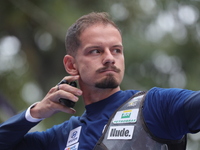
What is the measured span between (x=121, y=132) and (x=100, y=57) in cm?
57

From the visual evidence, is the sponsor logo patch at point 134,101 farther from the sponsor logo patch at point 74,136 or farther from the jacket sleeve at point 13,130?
the jacket sleeve at point 13,130

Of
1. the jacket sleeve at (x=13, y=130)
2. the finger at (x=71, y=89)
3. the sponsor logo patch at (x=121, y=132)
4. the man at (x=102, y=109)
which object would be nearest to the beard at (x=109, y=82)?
the man at (x=102, y=109)

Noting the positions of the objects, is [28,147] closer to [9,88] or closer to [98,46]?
[98,46]

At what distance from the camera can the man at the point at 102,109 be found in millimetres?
2369

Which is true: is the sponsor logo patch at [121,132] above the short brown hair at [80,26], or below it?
below

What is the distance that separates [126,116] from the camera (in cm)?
254

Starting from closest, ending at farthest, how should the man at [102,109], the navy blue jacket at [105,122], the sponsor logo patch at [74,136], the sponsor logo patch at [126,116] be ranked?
the navy blue jacket at [105,122]
the man at [102,109]
the sponsor logo patch at [126,116]
the sponsor logo patch at [74,136]

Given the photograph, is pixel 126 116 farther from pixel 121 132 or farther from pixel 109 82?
pixel 109 82

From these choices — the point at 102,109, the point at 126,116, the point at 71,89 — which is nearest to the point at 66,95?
the point at 71,89

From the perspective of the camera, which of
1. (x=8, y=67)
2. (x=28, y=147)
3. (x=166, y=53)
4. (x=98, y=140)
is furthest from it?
(x=166, y=53)

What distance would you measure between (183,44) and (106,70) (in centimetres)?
1119

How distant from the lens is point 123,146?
2.47 meters

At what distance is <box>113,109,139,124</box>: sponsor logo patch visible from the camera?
2.49 metres

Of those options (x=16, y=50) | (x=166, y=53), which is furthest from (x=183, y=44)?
(x=16, y=50)
